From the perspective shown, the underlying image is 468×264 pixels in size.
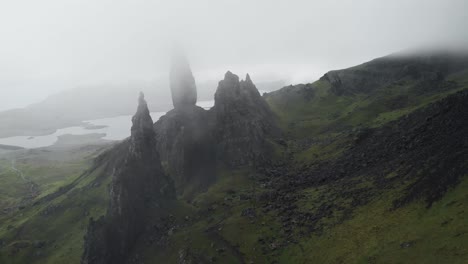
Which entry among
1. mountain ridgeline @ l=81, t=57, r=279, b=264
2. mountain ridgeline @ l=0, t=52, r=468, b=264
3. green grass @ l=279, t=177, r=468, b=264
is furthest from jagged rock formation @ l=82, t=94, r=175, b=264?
green grass @ l=279, t=177, r=468, b=264

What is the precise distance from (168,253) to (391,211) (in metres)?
71.0

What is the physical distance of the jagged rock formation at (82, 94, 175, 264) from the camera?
5094 inches

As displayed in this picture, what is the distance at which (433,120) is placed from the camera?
131 meters

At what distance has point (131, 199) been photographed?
141750 millimetres

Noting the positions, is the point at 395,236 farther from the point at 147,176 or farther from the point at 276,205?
the point at 147,176

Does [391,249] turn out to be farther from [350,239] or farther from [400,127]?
[400,127]

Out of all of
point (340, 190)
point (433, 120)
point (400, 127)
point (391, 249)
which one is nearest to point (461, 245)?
point (391, 249)

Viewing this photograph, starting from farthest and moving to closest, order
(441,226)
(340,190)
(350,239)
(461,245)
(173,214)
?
1. (173,214)
2. (340,190)
3. (350,239)
4. (441,226)
5. (461,245)

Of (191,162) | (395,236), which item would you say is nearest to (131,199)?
(191,162)

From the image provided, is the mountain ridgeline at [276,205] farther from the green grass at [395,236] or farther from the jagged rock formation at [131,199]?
the jagged rock formation at [131,199]

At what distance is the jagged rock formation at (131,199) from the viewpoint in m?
129

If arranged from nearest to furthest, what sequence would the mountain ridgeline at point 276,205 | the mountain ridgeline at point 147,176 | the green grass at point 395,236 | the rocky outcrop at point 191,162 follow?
the green grass at point 395,236
the mountain ridgeline at point 276,205
the mountain ridgeline at point 147,176
the rocky outcrop at point 191,162

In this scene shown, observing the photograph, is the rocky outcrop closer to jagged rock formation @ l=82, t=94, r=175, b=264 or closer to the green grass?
jagged rock formation @ l=82, t=94, r=175, b=264

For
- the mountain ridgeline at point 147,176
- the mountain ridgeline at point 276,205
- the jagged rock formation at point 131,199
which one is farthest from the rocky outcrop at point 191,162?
the jagged rock formation at point 131,199
